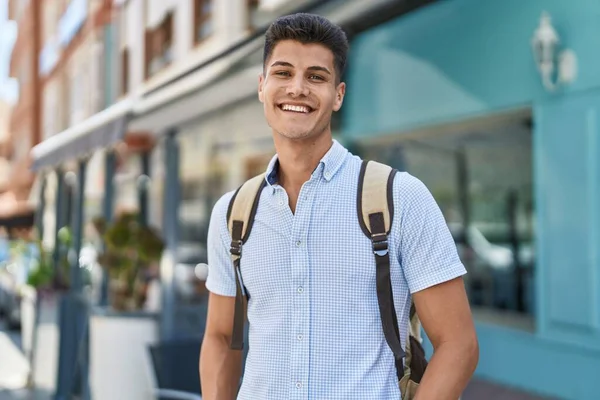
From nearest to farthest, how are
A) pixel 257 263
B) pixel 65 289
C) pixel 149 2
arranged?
pixel 257 263 → pixel 65 289 → pixel 149 2

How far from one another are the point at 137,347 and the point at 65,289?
335cm

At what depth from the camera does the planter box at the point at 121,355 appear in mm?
5730

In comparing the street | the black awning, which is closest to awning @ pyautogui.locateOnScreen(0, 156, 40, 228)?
the street

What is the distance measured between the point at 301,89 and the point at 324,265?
37 centimetres

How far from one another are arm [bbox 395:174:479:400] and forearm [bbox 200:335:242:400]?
51cm

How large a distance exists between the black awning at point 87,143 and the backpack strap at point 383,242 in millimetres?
6099

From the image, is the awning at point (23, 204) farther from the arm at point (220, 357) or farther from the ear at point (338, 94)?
the ear at point (338, 94)

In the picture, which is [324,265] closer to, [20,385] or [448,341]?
[448,341]

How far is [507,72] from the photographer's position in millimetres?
5582

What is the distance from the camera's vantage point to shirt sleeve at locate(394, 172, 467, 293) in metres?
1.64

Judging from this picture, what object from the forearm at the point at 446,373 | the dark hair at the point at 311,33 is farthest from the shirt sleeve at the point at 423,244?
the dark hair at the point at 311,33

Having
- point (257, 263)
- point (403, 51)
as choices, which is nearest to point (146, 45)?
point (403, 51)

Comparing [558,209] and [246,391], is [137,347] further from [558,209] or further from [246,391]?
[246,391]

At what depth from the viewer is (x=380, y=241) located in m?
1.68
